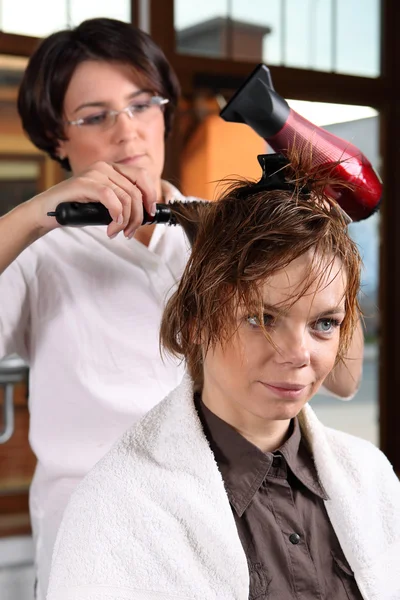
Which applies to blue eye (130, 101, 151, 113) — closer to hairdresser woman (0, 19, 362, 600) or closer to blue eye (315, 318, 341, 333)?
hairdresser woman (0, 19, 362, 600)

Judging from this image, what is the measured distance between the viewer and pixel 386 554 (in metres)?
1.17

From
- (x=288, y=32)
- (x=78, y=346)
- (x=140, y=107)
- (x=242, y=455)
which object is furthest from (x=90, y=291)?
(x=288, y=32)

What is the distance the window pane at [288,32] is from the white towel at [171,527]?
312 cm

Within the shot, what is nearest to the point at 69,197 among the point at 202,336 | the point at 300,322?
the point at 202,336

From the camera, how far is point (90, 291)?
1.44 metres

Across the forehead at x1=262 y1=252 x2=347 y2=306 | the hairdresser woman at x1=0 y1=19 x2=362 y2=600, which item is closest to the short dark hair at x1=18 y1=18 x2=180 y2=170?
the hairdresser woman at x1=0 y1=19 x2=362 y2=600

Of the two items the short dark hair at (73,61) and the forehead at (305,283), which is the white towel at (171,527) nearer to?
the forehead at (305,283)

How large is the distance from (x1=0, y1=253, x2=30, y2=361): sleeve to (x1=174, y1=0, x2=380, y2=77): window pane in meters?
2.75

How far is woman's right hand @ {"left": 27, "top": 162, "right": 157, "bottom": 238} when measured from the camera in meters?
1.15

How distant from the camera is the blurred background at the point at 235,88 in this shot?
3.46m

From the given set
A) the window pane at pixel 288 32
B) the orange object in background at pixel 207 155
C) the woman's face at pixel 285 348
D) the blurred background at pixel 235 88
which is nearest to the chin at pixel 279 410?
the woman's face at pixel 285 348

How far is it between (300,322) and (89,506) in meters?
0.38

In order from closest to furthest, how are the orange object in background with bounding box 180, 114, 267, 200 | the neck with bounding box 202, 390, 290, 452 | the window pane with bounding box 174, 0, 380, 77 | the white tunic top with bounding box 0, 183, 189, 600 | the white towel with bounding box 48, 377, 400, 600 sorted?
the white towel with bounding box 48, 377, 400, 600 < the neck with bounding box 202, 390, 290, 452 < the white tunic top with bounding box 0, 183, 189, 600 < the orange object in background with bounding box 180, 114, 267, 200 < the window pane with bounding box 174, 0, 380, 77

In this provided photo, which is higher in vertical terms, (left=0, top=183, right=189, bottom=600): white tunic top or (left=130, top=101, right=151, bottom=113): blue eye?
(left=130, top=101, right=151, bottom=113): blue eye
